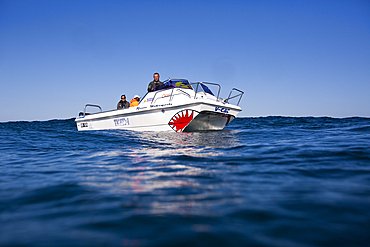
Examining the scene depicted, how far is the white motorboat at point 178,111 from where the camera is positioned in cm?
762

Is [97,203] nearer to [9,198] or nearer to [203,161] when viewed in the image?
[9,198]

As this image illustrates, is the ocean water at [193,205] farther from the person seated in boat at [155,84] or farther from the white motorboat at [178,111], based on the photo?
the person seated in boat at [155,84]

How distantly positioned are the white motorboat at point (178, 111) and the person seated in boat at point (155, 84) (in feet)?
0.62

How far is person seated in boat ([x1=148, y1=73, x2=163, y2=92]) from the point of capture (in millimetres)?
8766

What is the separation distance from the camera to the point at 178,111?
25.5 feet

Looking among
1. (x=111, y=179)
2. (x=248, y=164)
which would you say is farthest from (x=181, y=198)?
(x=248, y=164)

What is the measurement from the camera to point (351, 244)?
107 centimetres

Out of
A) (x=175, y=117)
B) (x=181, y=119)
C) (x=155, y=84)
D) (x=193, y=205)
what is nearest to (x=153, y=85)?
(x=155, y=84)

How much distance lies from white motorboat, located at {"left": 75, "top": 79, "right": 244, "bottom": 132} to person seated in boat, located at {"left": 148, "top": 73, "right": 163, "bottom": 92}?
19 centimetres

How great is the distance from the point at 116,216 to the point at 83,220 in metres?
0.22

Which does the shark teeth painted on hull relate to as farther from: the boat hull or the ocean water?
the ocean water

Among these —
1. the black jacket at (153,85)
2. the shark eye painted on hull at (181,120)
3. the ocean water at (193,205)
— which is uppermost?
the black jacket at (153,85)

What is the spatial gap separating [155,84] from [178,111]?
2.06m

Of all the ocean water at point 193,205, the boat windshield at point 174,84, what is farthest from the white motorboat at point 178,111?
the ocean water at point 193,205
